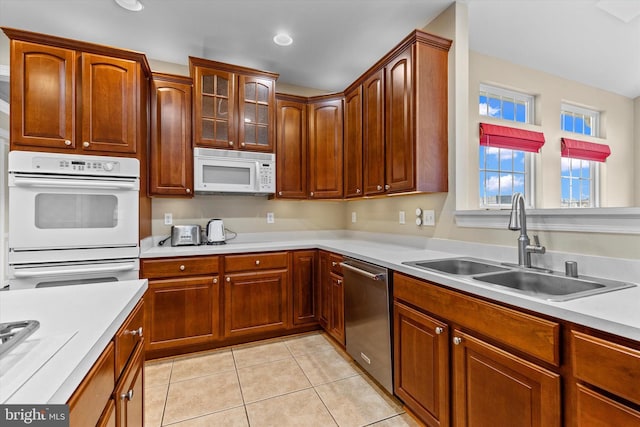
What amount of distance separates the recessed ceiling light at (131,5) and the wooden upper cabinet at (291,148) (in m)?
1.30

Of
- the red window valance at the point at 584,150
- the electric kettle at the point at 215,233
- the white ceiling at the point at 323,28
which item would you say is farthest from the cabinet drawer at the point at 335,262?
the red window valance at the point at 584,150

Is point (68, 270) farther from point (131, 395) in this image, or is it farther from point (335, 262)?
point (335, 262)

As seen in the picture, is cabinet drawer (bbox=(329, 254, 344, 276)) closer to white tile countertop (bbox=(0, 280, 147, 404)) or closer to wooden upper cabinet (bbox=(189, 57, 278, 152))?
wooden upper cabinet (bbox=(189, 57, 278, 152))

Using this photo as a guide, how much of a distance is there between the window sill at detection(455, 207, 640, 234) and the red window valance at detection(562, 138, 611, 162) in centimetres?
222

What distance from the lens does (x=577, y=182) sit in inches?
137

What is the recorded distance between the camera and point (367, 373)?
2.16 m

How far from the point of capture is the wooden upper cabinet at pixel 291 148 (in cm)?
Answer: 304

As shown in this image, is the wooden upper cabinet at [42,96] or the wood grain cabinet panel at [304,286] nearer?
the wooden upper cabinet at [42,96]

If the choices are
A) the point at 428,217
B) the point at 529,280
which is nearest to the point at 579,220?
the point at 529,280

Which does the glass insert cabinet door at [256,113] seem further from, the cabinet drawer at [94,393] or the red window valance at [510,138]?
the cabinet drawer at [94,393]

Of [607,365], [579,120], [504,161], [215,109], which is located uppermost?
Result: [579,120]

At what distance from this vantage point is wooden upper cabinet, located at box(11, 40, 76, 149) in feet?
6.49

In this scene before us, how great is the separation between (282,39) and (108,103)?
1477 millimetres

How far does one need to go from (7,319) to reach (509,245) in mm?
2197
